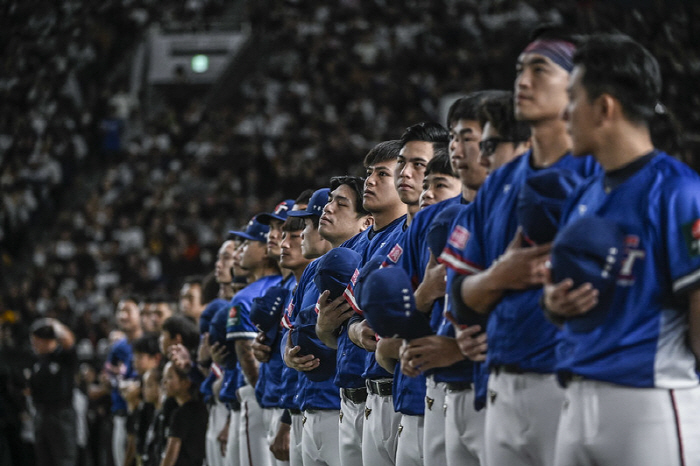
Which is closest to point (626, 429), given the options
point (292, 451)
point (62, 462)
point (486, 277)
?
point (486, 277)

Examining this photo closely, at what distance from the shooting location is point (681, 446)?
2684 mm

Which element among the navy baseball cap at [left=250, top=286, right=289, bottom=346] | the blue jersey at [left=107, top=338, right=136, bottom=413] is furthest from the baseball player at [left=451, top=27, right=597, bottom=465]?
the blue jersey at [left=107, top=338, right=136, bottom=413]

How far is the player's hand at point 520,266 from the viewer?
9.82 feet

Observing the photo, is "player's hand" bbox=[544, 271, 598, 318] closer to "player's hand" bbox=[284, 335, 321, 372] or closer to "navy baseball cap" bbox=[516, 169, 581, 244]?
"navy baseball cap" bbox=[516, 169, 581, 244]

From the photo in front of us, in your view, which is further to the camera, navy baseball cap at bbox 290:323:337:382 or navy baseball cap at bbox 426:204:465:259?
navy baseball cap at bbox 290:323:337:382

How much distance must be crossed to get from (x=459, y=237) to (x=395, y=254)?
89 cm

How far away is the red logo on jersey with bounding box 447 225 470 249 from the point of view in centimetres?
336

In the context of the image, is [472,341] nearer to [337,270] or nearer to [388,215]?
[337,270]

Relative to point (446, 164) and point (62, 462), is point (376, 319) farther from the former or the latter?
point (62, 462)

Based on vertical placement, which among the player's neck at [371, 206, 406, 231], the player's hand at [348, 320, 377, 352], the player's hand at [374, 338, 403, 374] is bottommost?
the player's hand at [374, 338, 403, 374]

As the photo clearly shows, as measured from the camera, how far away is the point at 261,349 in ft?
21.1

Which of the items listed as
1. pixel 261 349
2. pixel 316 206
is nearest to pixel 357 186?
pixel 316 206

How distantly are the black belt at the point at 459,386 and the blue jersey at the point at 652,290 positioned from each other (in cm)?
82

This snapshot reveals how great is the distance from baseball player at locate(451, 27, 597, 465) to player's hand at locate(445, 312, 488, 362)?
0.13 meters
